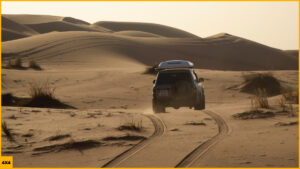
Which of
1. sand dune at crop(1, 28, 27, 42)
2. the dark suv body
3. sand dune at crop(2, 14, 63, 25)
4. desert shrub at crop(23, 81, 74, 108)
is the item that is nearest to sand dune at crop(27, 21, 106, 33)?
sand dune at crop(2, 14, 63, 25)

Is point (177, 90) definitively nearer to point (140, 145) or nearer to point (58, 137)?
point (140, 145)

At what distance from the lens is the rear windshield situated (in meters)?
14.2

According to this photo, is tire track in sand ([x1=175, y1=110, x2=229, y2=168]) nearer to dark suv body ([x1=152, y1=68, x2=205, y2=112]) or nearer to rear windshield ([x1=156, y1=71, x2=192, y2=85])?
dark suv body ([x1=152, y1=68, x2=205, y2=112])

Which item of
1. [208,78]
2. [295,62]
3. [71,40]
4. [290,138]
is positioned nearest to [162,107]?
[290,138]

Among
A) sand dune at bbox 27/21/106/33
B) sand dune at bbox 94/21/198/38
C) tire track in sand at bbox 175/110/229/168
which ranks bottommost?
tire track in sand at bbox 175/110/229/168

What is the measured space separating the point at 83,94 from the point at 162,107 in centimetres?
1039

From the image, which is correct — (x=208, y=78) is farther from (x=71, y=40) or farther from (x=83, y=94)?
(x=71, y=40)

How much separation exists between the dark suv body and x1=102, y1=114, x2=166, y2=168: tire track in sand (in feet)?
1.47

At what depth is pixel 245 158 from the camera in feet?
30.5

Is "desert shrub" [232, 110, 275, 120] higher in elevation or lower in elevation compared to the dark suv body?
lower

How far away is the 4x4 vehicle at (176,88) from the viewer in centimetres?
1323

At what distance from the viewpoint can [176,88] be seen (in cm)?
1334

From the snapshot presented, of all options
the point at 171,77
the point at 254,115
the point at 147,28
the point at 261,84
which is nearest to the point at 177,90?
the point at 171,77

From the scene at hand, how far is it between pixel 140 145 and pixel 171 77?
389cm
